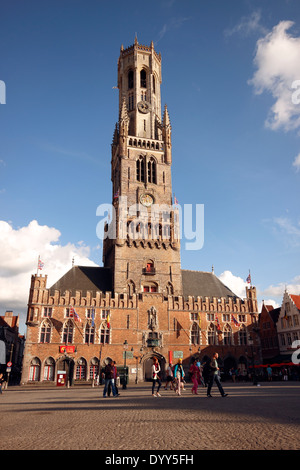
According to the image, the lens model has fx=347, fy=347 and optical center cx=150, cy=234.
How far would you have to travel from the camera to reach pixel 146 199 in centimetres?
5359

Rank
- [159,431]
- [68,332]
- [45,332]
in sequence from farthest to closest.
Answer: [68,332] < [45,332] < [159,431]

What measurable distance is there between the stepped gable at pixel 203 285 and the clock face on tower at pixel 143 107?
1112 inches

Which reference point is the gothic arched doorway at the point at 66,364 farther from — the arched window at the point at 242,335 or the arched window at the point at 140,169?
the arched window at the point at 140,169

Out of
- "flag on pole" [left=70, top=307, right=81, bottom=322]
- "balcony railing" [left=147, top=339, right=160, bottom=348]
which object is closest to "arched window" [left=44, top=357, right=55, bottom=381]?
"flag on pole" [left=70, top=307, right=81, bottom=322]

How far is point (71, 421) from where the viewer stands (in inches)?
350

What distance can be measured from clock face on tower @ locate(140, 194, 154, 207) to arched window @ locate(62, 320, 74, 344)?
20504 mm

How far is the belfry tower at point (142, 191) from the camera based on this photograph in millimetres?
49562

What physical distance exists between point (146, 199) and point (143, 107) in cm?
1806

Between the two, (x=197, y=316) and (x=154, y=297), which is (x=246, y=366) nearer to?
(x=197, y=316)

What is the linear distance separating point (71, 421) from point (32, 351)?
3676cm

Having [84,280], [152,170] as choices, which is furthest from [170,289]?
[152,170]

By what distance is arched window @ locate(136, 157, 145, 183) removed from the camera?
181 feet

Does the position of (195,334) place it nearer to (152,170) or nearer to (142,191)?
(142,191)

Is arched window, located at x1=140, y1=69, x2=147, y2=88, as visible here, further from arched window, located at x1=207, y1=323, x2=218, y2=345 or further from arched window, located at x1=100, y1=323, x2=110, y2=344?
arched window, located at x1=207, y1=323, x2=218, y2=345
